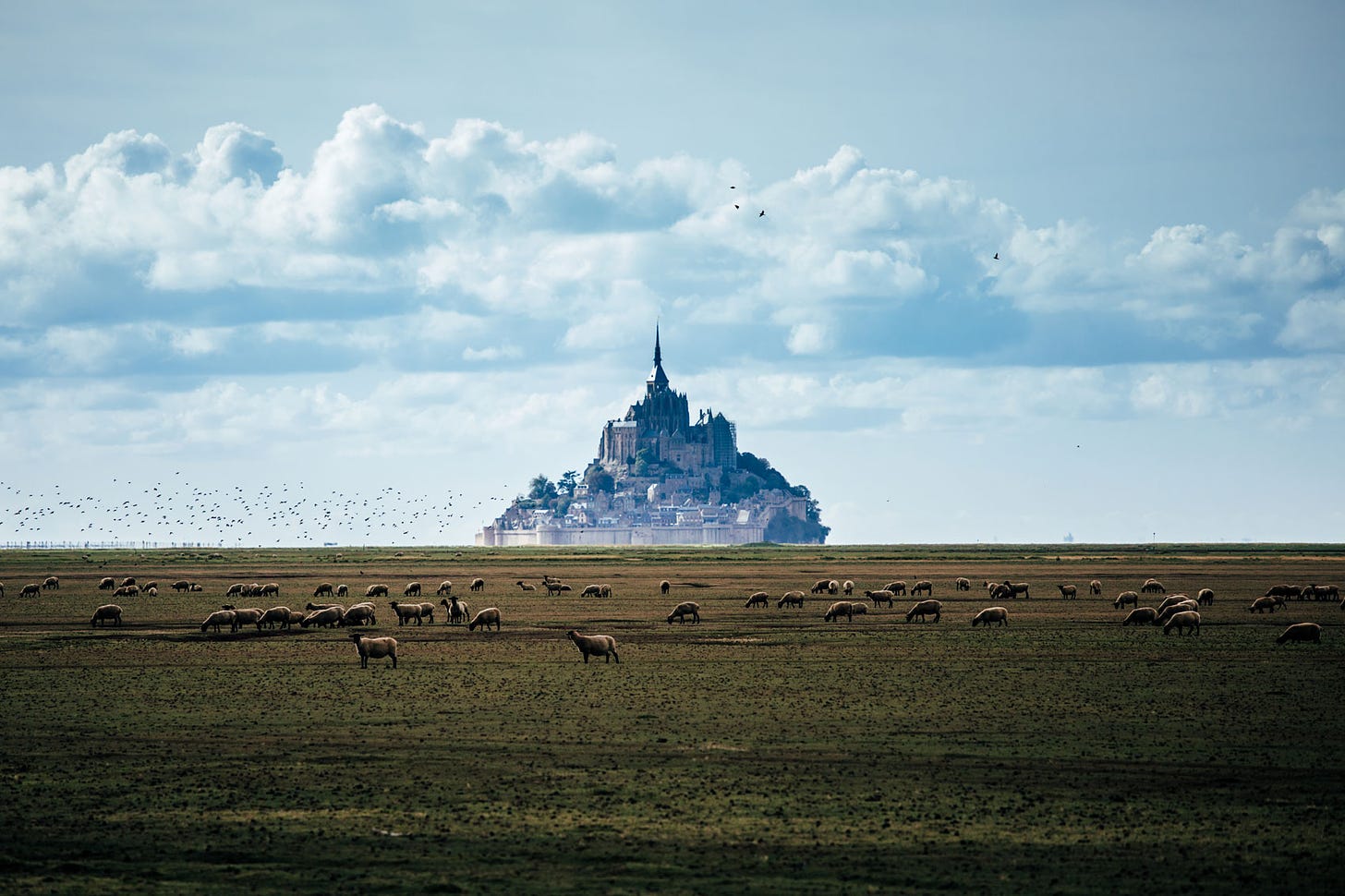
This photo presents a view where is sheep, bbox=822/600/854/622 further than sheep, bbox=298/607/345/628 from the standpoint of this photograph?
Yes

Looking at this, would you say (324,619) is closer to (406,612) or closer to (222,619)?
(406,612)

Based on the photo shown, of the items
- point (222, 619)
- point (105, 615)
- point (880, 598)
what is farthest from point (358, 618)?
point (880, 598)

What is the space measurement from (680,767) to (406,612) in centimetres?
3813

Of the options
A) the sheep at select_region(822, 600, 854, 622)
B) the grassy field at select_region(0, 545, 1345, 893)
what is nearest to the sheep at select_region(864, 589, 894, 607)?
the sheep at select_region(822, 600, 854, 622)

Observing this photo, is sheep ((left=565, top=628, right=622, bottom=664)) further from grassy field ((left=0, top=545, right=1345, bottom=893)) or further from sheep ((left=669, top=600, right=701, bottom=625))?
sheep ((left=669, top=600, right=701, bottom=625))

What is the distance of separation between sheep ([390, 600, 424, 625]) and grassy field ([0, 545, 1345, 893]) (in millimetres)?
9148

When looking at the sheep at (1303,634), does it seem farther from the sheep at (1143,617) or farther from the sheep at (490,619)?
the sheep at (490,619)

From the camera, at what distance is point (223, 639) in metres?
54.7

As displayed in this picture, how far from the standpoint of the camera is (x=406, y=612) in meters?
62.3

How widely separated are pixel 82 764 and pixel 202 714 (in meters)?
6.66

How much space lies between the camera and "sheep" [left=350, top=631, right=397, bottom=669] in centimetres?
4344

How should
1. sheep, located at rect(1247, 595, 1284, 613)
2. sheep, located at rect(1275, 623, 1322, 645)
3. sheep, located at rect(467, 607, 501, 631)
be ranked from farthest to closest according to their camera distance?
sheep, located at rect(1247, 595, 1284, 613), sheep, located at rect(467, 607, 501, 631), sheep, located at rect(1275, 623, 1322, 645)

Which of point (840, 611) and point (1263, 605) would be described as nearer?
point (840, 611)

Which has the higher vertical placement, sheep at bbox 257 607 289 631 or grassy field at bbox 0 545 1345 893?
sheep at bbox 257 607 289 631
